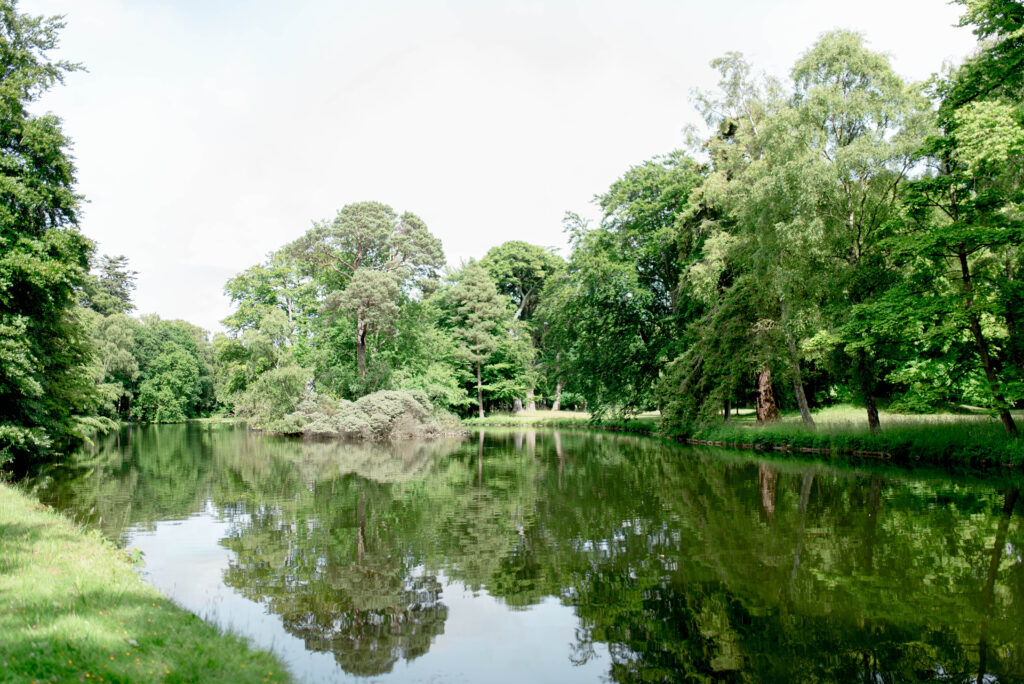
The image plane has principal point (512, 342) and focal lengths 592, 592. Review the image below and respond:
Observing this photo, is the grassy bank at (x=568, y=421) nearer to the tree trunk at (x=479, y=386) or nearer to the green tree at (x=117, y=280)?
the tree trunk at (x=479, y=386)

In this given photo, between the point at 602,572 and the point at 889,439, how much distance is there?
16193mm

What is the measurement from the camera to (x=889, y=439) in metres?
19.8

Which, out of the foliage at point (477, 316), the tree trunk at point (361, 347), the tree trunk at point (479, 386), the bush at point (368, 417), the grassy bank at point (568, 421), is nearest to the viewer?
the bush at point (368, 417)

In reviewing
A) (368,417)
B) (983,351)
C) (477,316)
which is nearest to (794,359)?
(983,351)

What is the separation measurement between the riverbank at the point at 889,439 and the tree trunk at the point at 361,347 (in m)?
18.8

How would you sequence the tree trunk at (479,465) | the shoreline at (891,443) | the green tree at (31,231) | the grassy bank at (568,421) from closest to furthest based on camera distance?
the green tree at (31,231) → the shoreline at (891,443) → the tree trunk at (479,465) → the grassy bank at (568,421)

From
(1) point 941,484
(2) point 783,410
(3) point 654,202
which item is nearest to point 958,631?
(1) point 941,484

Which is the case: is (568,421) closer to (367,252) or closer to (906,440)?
(367,252)

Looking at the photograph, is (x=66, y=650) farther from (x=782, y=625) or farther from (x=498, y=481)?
(x=498, y=481)

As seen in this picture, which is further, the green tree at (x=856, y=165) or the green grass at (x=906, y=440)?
the green tree at (x=856, y=165)

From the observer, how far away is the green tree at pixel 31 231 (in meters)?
15.4

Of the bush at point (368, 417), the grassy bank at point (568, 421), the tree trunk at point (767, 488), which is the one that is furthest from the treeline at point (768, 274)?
the tree trunk at point (767, 488)

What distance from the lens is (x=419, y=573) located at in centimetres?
835

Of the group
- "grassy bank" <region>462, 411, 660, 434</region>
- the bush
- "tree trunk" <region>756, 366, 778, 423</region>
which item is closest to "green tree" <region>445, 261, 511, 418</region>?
"grassy bank" <region>462, 411, 660, 434</region>
